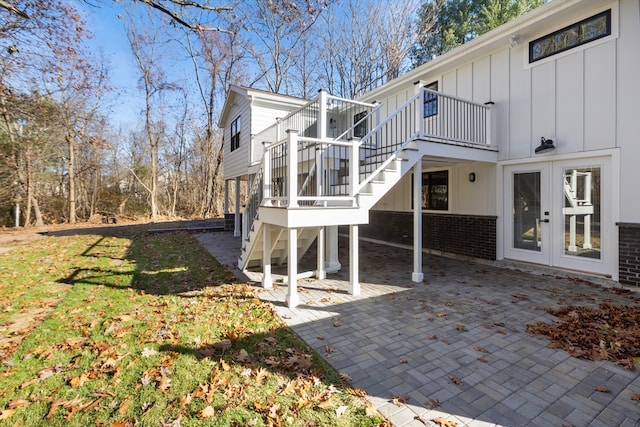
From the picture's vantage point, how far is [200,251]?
9.54 m

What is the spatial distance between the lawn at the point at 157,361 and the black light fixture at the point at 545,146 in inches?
238

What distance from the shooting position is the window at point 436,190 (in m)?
8.93

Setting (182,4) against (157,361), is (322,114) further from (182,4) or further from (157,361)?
(157,361)

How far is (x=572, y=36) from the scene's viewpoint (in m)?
6.14

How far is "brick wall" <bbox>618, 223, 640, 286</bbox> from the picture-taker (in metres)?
5.32

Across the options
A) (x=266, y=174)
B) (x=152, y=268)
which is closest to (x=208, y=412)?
(x=266, y=174)

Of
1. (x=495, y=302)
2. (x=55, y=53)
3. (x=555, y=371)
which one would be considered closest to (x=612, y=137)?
(x=495, y=302)

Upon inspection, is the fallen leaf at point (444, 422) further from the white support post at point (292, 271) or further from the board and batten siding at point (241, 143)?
the board and batten siding at point (241, 143)

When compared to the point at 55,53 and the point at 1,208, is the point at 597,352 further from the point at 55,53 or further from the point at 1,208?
the point at 1,208

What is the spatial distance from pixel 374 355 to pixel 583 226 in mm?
5327

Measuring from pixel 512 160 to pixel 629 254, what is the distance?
2730 millimetres

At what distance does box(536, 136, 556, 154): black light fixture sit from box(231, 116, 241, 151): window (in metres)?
10.1

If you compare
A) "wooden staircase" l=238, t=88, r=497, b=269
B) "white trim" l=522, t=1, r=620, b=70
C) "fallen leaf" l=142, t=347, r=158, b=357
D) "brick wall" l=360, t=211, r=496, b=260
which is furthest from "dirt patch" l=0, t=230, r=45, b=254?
"white trim" l=522, t=1, r=620, b=70

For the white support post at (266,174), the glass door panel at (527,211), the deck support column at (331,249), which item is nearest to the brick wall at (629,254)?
the glass door panel at (527,211)
